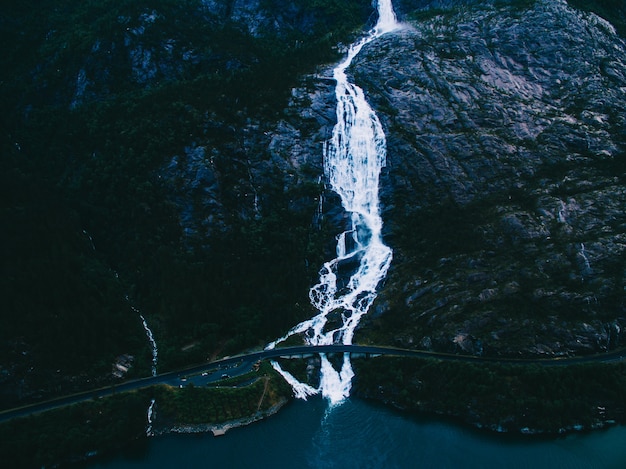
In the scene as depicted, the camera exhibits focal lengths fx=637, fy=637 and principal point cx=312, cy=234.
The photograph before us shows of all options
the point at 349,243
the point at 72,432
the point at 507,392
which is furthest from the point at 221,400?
the point at 349,243

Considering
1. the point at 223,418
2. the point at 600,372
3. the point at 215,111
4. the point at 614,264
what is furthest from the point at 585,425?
the point at 215,111

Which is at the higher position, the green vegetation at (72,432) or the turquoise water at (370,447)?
the green vegetation at (72,432)

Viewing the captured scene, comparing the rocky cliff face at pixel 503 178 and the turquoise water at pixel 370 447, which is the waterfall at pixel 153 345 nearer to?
the turquoise water at pixel 370 447

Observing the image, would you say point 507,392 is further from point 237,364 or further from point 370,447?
point 237,364

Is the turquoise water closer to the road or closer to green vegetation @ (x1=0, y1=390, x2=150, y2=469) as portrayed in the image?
green vegetation @ (x1=0, y1=390, x2=150, y2=469)

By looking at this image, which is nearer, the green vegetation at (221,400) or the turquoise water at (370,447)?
the turquoise water at (370,447)

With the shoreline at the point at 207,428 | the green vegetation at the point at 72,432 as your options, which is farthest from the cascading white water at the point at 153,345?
the shoreline at the point at 207,428

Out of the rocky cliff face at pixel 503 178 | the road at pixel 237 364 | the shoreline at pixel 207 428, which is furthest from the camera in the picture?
the rocky cliff face at pixel 503 178

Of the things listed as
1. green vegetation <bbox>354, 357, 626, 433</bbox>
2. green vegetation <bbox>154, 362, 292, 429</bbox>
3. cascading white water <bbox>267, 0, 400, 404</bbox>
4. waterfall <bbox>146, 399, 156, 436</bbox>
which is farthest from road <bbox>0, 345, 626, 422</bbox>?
waterfall <bbox>146, 399, 156, 436</bbox>
